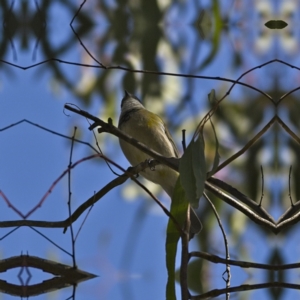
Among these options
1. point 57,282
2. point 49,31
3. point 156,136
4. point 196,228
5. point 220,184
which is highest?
point 49,31

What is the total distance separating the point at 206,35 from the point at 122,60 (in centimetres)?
54

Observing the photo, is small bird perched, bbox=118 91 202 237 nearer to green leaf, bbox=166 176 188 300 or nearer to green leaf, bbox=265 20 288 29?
green leaf, bbox=265 20 288 29

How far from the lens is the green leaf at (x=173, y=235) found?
3.26ft

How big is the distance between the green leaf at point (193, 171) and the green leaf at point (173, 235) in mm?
105

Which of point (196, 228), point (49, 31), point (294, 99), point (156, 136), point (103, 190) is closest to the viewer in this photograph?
point (103, 190)

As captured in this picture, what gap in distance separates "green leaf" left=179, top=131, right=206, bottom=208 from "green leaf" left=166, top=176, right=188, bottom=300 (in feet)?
0.34

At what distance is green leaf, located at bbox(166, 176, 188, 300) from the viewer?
3.26 ft

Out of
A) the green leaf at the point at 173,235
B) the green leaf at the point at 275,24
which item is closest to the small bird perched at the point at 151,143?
the green leaf at the point at 275,24

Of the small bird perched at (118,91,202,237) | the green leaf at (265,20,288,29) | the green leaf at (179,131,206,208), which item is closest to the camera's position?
the green leaf at (179,131,206,208)

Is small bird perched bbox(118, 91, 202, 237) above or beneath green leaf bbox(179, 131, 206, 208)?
above

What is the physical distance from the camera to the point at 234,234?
2020 millimetres

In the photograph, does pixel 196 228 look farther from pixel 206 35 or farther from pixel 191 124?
pixel 206 35

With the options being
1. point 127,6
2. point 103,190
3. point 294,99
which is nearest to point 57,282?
point 103,190

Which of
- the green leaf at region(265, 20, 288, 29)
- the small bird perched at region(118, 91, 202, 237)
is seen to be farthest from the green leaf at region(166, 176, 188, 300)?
the small bird perched at region(118, 91, 202, 237)
